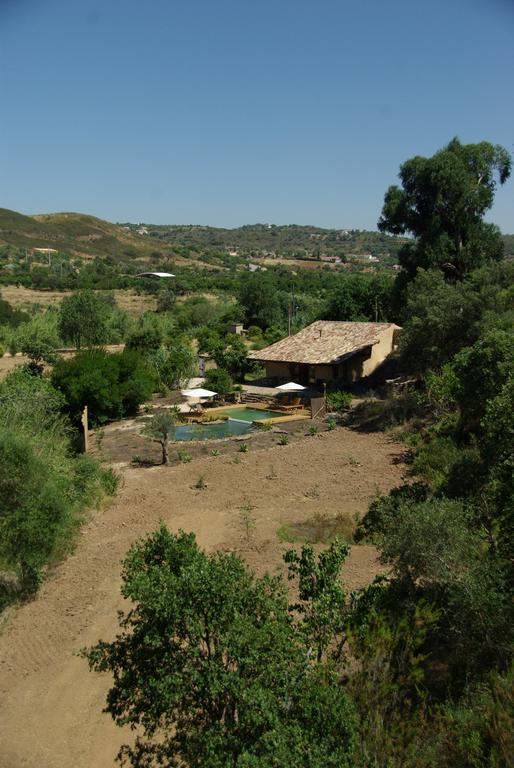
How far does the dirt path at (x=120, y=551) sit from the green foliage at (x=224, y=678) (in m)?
3.20

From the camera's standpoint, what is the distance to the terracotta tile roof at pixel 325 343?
31.3 meters

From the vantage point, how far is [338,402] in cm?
2736

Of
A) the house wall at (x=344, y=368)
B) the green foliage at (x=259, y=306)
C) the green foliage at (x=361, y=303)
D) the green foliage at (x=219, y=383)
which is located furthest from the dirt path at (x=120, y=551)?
the green foliage at (x=259, y=306)

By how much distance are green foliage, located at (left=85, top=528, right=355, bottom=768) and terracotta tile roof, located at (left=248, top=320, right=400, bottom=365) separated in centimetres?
2517

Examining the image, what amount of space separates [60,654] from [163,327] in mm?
34982

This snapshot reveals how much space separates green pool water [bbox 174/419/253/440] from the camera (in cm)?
2366

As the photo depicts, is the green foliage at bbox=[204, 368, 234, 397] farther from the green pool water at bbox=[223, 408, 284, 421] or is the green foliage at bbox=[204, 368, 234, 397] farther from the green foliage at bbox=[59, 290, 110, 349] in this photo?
the green foliage at bbox=[59, 290, 110, 349]

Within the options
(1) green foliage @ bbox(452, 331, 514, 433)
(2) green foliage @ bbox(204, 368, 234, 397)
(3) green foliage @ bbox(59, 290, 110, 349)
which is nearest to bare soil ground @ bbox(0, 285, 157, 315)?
(3) green foliage @ bbox(59, 290, 110, 349)

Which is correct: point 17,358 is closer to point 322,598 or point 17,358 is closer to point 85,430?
point 85,430

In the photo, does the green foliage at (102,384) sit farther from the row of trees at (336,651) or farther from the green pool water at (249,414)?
the row of trees at (336,651)

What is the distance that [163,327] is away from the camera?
43938 mm

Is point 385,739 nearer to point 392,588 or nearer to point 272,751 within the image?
point 272,751

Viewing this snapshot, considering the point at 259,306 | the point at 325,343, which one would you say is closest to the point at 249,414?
the point at 325,343

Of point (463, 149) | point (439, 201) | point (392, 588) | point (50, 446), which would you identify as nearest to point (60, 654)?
point (392, 588)
